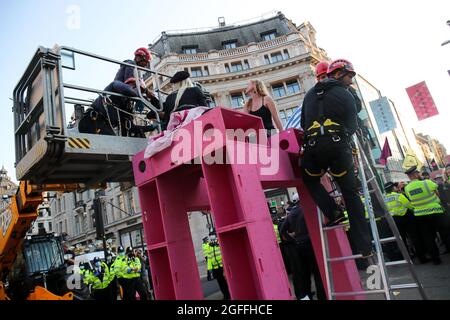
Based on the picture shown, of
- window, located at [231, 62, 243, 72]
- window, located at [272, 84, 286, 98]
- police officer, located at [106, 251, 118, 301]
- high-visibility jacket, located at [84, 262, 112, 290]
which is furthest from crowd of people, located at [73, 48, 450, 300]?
window, located at [231, 62, 243, 72]

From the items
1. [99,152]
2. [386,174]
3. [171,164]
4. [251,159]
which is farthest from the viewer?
[386,174]

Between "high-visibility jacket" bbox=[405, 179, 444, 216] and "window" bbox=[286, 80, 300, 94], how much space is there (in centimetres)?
2877

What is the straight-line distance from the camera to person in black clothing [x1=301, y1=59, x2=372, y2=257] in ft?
11.4

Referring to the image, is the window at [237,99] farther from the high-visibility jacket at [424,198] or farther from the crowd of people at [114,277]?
the high-visibility jacket at [424,198]

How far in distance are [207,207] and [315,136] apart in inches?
75.8

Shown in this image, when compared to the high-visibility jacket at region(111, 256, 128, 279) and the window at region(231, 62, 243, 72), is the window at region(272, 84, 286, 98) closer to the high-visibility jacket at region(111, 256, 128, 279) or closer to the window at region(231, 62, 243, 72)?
the window at region(231, 62, 243, 72)

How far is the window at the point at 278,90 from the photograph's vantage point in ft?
Answer: 117

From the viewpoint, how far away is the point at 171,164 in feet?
11.6

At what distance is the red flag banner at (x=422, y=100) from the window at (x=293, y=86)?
1683 cm

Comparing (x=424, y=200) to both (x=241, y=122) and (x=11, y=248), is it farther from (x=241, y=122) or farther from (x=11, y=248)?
(x=11, y=248)

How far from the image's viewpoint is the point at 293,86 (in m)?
35.7

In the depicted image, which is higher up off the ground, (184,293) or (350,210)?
(350,210)

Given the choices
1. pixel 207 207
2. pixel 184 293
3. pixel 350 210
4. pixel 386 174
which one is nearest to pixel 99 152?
pixel 207 207

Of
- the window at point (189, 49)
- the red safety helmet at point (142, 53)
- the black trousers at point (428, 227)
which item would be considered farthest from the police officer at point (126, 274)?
the window at point (189, 49)
